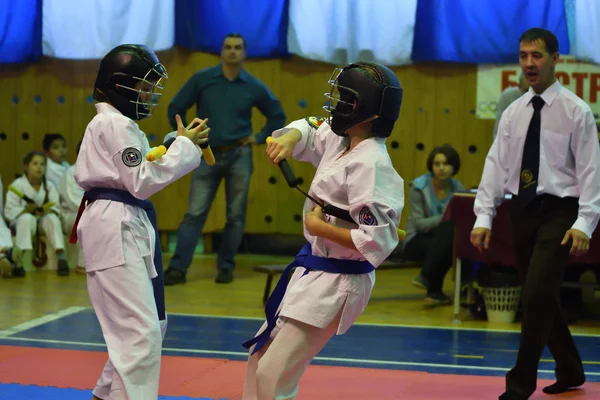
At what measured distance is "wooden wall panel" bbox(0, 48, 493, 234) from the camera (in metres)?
9.48

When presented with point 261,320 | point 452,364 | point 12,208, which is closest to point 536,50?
point 452,364

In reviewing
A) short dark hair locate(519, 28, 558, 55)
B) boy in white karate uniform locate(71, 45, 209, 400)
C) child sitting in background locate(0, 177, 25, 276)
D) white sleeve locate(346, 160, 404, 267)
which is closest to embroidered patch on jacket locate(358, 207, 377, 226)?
white sleeve locate(346, 160, 404, 267)

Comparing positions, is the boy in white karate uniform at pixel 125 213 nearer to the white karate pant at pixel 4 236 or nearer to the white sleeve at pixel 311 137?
the white sleeve at pixel 311 137

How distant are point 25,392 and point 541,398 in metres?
2.49

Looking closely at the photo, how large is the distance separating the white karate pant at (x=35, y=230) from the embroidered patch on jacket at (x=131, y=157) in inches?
212

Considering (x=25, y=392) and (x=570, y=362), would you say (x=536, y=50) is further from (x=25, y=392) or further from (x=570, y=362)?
(x=25, y=392)

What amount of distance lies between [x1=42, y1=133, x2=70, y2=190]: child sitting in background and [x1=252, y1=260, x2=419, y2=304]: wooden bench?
117 inches

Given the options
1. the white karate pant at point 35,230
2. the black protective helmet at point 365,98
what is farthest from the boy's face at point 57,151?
the black protective helmet at point 365,98

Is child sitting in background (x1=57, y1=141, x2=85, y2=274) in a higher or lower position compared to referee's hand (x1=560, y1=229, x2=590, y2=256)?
lower

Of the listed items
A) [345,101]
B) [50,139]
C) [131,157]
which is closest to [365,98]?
[345,101]

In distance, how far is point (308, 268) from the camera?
10.6 feet

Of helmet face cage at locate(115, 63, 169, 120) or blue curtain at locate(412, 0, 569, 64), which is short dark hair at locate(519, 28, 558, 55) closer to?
helmet face cage at locate(115, 63, 169, 120)

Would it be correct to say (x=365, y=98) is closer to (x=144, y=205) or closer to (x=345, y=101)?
(x=345, y=101)

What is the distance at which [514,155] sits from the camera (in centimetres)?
455
